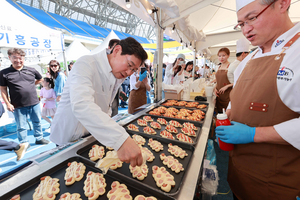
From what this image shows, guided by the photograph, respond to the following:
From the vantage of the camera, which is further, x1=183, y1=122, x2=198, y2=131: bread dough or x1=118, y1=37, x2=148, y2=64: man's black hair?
x1=183, y1=122, x2=198, y2=131: bread dough

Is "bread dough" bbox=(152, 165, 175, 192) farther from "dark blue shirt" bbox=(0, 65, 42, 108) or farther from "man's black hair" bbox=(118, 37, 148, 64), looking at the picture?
"dark blue shirt" bbox=(0, 65, 42, 108)

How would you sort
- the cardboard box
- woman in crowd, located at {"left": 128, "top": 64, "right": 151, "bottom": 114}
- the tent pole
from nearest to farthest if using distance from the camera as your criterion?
the tent pole < the cardboard box < woman in crowd, located at {"left": 128, "top": 64, "right": 151, "bottom": 114}

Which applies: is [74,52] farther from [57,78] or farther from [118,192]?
[118,192]

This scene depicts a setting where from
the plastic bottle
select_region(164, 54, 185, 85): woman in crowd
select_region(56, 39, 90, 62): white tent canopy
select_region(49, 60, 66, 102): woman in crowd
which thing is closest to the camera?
the plastic bottle

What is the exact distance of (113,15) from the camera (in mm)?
22953

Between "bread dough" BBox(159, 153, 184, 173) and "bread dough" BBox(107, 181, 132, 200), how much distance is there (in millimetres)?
411

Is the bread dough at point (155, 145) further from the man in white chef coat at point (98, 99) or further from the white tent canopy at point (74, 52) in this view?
the white tent canopy at point (74, 52)

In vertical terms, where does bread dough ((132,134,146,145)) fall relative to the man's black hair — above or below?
below

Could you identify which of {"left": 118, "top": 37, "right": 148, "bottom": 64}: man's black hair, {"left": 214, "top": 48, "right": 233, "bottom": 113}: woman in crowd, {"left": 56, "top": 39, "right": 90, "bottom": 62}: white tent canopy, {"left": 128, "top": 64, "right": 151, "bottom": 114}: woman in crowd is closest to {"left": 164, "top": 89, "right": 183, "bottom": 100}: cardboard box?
{"left": 128, "top": 64, "right": 151, "bottom": 114}: woman in crowd

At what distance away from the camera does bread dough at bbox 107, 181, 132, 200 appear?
892 millimetres

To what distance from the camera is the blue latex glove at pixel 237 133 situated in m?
0.95

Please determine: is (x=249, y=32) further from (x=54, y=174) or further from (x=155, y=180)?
(x=54, y=174)

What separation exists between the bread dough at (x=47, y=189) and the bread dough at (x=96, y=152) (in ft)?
0.96

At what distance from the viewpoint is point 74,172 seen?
1031mm
